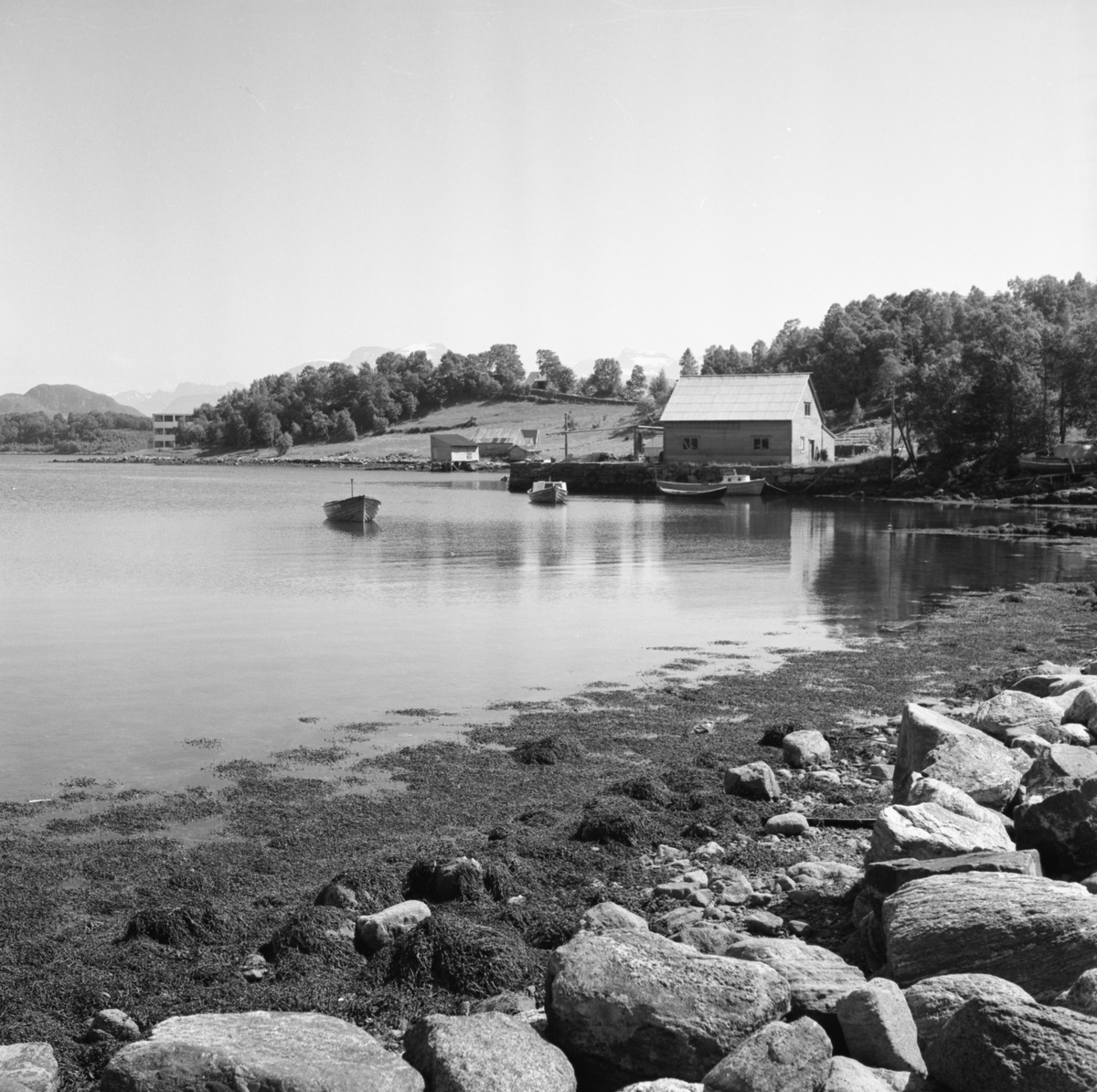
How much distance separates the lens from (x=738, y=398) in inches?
3711

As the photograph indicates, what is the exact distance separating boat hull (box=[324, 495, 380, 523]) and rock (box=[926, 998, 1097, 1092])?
5617cm

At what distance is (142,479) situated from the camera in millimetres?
134875

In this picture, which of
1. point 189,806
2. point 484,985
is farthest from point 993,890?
point 189,806

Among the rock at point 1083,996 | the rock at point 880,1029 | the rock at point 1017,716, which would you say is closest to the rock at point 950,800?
the rock at point 1083,996

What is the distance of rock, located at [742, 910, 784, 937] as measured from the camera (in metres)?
8.00

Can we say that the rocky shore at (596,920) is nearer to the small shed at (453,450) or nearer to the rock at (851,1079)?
the rock at (851,1079)

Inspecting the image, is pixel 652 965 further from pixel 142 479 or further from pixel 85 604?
pixel 142 479

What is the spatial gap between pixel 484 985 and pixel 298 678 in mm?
12366

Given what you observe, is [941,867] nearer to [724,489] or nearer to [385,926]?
[385,926]

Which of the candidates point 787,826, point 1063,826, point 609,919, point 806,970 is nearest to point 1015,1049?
point 806,970

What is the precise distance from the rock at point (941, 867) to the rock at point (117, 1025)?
493cm

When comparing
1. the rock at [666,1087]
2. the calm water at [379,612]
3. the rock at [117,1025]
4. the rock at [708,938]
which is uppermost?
the rock at [666,1087]

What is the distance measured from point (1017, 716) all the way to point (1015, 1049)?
25.7 ft

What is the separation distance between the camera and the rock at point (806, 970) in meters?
6.10
